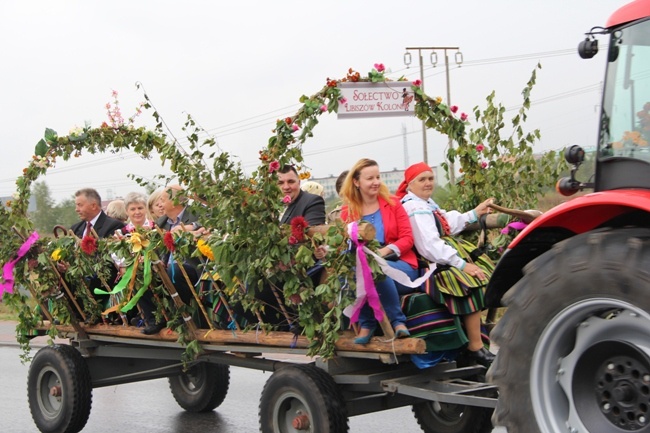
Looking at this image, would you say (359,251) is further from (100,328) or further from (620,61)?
(100,328)

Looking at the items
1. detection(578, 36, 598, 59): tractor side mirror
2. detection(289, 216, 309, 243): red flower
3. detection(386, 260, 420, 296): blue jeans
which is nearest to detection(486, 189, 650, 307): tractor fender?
detection(578, 36, 598, 59): tractor side mirror

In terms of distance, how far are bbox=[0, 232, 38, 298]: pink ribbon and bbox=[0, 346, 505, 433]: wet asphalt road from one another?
4.48 ft

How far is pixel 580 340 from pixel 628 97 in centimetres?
109

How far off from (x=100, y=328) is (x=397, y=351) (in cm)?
334

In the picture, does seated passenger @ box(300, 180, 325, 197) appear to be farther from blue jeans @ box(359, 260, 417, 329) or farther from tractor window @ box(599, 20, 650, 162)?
tractor window @ box(599, 20, 650, 162)

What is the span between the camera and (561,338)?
12.8 ft

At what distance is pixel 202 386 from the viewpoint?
882 centimetres

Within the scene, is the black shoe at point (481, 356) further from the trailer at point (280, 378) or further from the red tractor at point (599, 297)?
the red tractor at point (599, 297)

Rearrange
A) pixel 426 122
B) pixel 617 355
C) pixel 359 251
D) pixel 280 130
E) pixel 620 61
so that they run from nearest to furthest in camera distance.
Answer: pixel 617 355 → pixel 620 61 → pixel 359 251 → pixel 280 130 → pixel 426 122

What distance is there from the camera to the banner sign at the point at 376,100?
6.19 metres

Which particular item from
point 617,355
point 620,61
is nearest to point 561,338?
point 617,355

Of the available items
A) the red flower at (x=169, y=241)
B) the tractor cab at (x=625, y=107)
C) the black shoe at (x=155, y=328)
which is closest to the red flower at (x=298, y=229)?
the red flower at (x=169, y=241)

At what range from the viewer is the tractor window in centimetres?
398

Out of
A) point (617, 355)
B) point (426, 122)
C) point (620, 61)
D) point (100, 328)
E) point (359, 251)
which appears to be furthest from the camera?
point (100, 328)
